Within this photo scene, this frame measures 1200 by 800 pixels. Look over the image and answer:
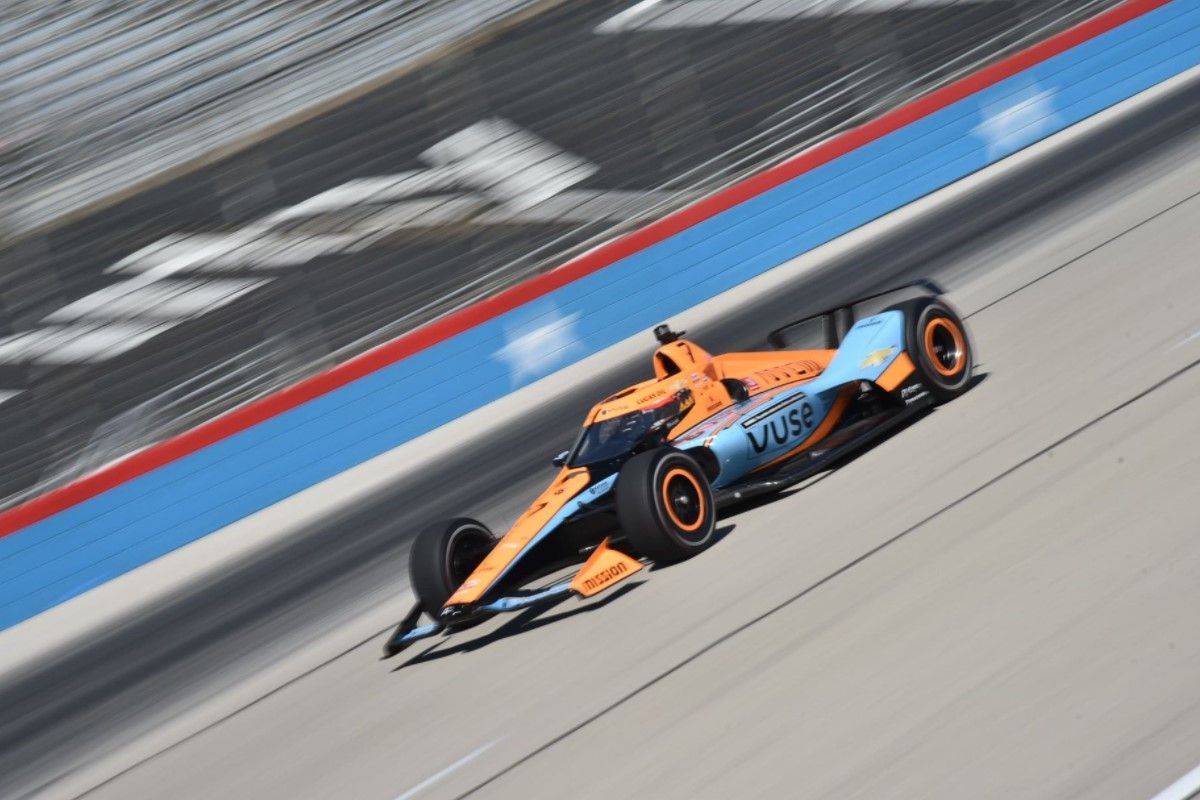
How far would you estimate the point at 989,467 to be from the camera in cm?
695

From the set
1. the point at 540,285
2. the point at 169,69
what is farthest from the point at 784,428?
→ the point at 169,69

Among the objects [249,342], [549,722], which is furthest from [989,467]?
[249,342]

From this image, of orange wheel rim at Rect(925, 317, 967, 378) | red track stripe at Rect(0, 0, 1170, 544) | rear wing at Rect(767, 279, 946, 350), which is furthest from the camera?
red track stripe at Rect(0, 0, 1170, 544)

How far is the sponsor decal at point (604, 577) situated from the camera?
6.54m

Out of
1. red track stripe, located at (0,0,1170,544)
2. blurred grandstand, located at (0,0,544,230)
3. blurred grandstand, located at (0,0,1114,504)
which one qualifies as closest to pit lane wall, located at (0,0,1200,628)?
red track stripe, located at (0,0,1170,544)

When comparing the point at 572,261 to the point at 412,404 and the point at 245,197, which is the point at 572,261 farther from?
the point at 245,197

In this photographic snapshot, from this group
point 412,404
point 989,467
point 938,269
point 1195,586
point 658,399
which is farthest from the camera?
point 412,404

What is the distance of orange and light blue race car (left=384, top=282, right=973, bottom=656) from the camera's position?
22.2 feet

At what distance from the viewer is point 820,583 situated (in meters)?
6.17

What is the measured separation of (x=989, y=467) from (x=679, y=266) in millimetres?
7554

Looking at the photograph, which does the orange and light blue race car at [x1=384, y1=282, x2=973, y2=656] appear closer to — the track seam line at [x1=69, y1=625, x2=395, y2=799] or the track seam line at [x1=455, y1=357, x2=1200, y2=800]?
the track seam line at [x1=69, y1=625, x2=395, y2=799]

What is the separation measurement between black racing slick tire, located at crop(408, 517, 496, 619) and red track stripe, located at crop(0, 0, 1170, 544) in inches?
227

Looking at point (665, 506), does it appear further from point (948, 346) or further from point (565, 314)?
point (565, 314)

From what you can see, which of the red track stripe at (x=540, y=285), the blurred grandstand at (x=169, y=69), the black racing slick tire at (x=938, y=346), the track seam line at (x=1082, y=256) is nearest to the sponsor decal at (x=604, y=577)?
the black racing slick tire at (x=938, y=346)
